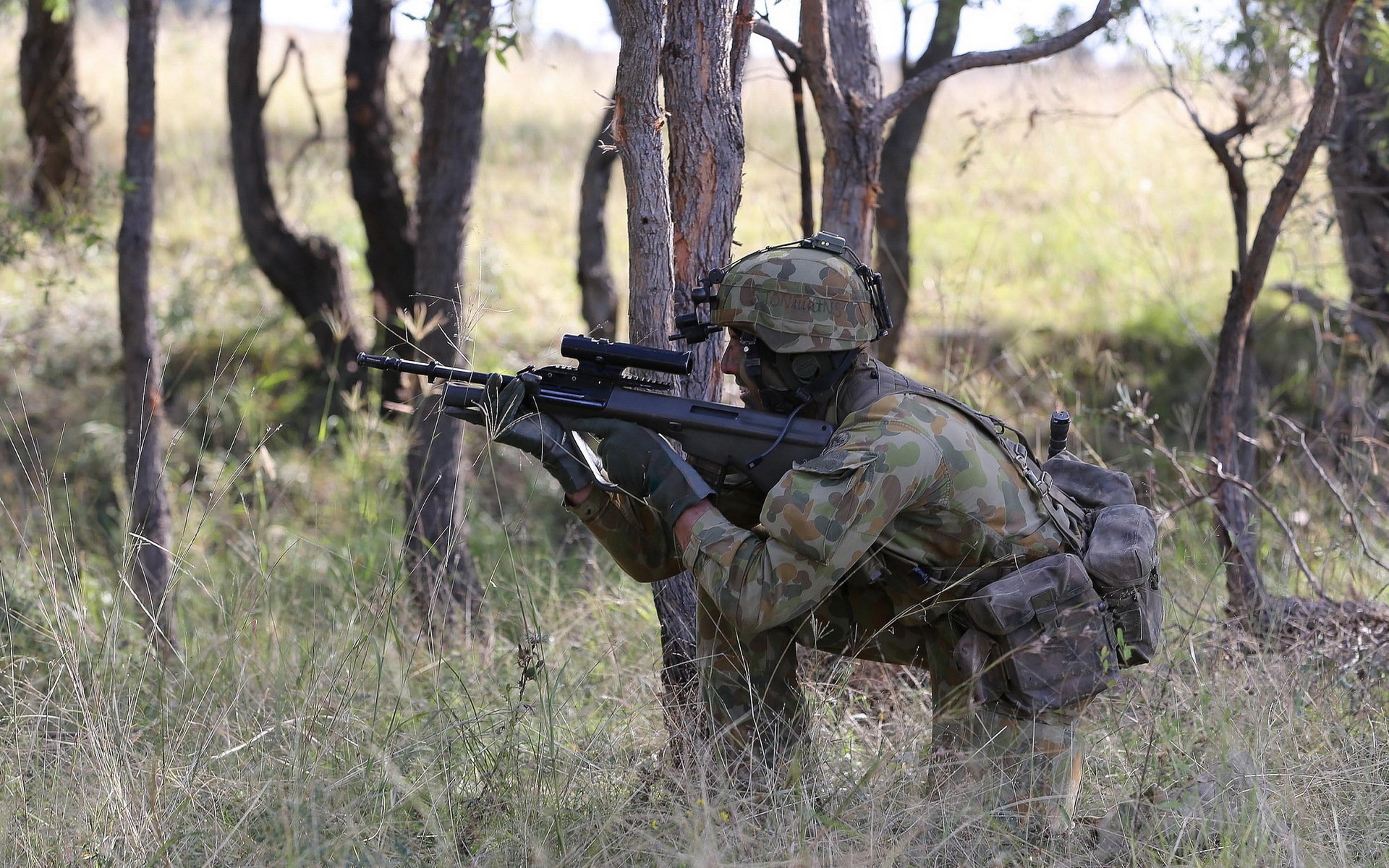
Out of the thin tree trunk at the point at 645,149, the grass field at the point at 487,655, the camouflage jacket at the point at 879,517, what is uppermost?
the thin tree trunk at the point at 645,149

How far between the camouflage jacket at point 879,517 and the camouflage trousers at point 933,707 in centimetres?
17

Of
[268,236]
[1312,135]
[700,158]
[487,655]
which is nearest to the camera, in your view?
[700,158]

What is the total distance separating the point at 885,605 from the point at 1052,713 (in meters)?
0.54

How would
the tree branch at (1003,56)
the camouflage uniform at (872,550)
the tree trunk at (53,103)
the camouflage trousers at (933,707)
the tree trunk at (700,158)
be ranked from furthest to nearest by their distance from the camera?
the tree trunk at (53,103), the tree branch at (1003,56), the tree trunk at (700,158), the camouflage trousers at (933,707), the camouflage uniform at (872,550)

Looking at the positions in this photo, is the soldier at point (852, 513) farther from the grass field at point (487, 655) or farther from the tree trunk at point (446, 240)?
the tree trunk at point (446, 240)

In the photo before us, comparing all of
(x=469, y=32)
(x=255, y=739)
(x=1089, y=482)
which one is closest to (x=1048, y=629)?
(x=1089, y=482)

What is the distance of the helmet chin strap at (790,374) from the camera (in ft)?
9.74

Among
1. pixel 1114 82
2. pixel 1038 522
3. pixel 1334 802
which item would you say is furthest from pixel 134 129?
pixel 1114 82

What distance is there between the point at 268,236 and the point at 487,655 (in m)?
4.71

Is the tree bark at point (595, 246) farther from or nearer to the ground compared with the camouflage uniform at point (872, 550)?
farther from the ground

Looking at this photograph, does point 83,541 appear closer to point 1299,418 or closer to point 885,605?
point 885,605

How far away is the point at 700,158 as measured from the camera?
128 inches

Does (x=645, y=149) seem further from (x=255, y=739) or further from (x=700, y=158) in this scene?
(x=255, y=739)

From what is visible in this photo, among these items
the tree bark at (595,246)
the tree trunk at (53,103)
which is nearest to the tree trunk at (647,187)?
the tree bark at (595,246)
